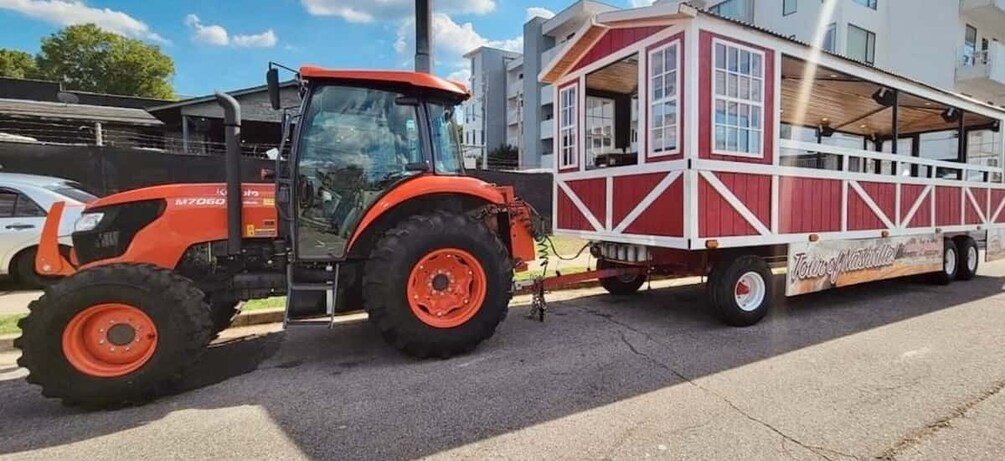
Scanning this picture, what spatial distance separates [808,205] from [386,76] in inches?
206

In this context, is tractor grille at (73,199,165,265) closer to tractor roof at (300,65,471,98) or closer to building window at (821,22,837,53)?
tractor roof at (300,65,471,98)

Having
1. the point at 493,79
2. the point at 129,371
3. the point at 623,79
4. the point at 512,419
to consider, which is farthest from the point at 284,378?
the point at 493,79

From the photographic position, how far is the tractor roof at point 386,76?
4.36m

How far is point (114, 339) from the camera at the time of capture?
3643 mm

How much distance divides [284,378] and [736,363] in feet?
12.5

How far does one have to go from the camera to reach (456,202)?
490cm

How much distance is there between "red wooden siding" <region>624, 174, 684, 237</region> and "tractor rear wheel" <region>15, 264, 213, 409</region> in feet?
14.3

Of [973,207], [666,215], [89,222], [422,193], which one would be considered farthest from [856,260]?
[89,222]

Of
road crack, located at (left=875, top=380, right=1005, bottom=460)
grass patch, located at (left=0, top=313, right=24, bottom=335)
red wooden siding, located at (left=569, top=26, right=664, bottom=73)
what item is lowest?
road crack, located at (left=875, top=380, right=1005, bottom=460)

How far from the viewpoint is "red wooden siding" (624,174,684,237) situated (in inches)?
213

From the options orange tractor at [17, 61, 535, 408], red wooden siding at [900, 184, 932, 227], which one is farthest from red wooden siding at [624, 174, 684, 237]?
red wooden siding at [900, 184, 932, 227]

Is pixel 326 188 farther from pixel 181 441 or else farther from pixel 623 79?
pixel 623 79

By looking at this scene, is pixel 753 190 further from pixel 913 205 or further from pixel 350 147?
pixel 350 147

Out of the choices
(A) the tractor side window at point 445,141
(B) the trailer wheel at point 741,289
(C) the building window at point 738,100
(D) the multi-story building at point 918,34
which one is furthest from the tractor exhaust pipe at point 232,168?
(D) the multi-story building at point 918,34
